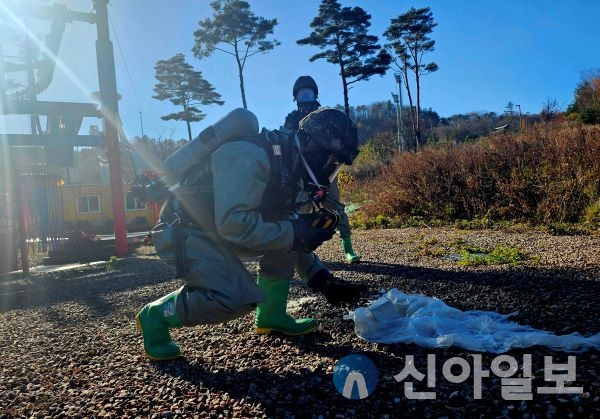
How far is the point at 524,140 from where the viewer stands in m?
9.26

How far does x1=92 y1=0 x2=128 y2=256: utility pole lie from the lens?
10453mm

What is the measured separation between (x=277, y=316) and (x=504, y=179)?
7471mm

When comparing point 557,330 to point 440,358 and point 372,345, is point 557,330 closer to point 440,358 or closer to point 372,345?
point 440,358

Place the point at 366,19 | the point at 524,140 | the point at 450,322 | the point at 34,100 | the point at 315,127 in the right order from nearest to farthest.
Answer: the point at 315,127
the point at 450,322
the point at 524,140
the point at 34,100
the point at 366,19

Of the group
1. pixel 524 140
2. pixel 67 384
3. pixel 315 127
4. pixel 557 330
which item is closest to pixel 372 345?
pixel 557 330

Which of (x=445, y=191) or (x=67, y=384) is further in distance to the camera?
(x=445, y=191)

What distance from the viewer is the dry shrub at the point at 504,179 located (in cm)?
803

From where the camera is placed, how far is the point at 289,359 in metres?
2.47

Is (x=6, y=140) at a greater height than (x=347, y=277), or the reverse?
(x=6, y=140)

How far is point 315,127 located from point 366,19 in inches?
1018

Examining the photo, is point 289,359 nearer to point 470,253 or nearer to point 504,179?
point 470,253

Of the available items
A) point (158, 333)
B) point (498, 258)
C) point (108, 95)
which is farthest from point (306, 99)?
point (108, 95)

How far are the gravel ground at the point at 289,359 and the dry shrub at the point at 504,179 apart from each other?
3318mm

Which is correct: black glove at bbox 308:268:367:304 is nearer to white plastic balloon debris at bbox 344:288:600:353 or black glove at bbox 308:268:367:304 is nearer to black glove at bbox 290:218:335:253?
white plastic balloon debris at bbox 344:288:600:353
